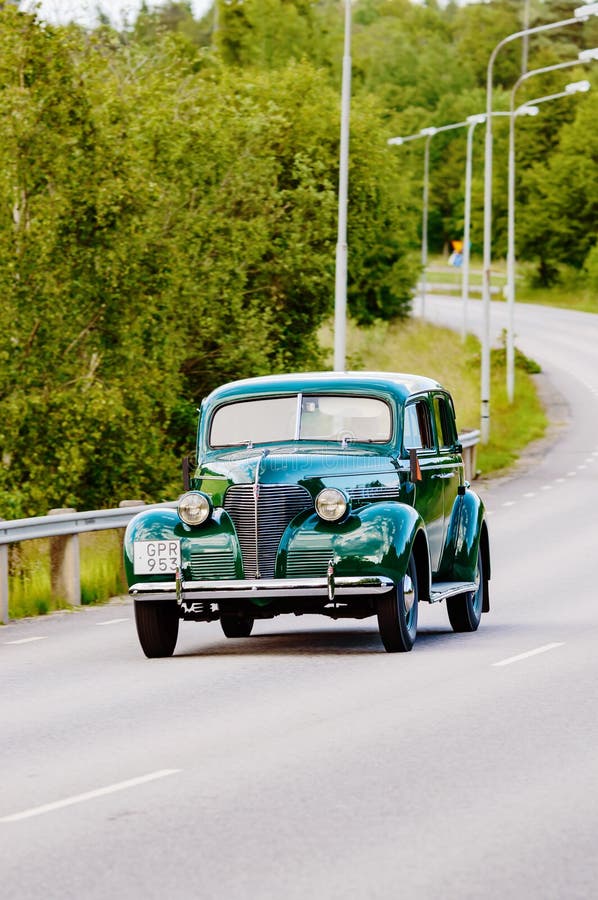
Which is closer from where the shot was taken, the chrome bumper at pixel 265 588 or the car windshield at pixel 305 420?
the chrome bumper at pixel 265 588

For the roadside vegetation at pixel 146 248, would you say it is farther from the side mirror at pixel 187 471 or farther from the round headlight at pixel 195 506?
the round headlight at pixel 195 506

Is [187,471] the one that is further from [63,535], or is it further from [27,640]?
[63,535]

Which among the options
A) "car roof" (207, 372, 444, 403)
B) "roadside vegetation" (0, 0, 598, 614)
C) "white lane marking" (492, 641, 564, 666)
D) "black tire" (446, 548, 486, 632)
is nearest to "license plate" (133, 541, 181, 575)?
"car roof" (207, 372, 444, 403)

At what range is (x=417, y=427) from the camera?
15133 mm

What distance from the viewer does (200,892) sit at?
645cm

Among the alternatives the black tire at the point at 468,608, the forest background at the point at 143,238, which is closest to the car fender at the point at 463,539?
the black tire at the point at 468,608

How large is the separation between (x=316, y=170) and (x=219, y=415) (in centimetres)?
2911

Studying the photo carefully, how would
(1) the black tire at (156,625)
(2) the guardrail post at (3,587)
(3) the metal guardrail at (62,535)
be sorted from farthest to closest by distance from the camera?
(3) the metal guardrail at (62,535), (2) the guardrail post at (3,587), (1) the black tire at (156,625)

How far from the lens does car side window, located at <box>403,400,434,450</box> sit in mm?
14773

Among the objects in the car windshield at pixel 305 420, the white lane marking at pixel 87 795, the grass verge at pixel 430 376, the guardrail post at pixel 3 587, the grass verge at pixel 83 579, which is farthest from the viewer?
the grass verge at pixel 430 376

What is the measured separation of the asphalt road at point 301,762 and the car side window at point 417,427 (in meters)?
1.46

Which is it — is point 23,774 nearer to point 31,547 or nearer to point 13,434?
point 31,547

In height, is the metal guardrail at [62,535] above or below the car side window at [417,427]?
below

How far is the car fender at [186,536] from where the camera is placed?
1345 cm
